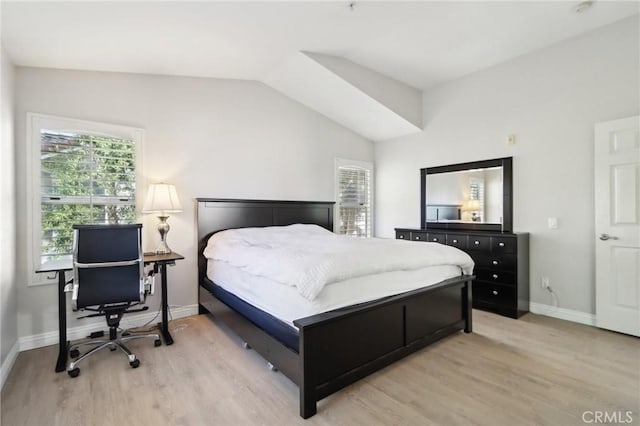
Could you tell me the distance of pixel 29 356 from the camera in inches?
103

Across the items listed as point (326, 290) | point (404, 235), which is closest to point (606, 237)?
point (404, 235)

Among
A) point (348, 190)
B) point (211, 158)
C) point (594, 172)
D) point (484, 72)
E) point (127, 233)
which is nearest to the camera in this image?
point (127, 233)

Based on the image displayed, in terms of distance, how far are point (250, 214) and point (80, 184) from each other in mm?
1765

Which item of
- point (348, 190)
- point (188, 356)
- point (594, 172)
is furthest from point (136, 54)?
point (594, 172)

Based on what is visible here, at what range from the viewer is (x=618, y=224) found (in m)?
3.02

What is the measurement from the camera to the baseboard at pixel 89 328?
2766mm

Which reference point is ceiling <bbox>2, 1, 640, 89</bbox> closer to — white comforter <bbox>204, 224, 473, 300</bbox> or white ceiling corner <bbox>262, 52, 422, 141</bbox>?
white ceiling corner <bbox>262, 52, 422, 141</bbox>

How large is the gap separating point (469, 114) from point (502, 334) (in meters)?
2.85

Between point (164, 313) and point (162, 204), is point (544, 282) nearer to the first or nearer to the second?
point (164, 313)

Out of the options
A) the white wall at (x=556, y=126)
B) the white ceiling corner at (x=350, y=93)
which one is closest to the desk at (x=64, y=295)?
the white ceiling corner at (x=350, y=93)

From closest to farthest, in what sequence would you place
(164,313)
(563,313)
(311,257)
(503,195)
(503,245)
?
(311,257) < (164,313) < (563,313) < (503,245) < (503,195)

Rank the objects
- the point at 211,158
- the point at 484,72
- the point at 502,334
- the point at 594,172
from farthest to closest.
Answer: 1. the point at 484,72
2. the point at 211,158
3. the point at 594,172
4. the point at 502,334

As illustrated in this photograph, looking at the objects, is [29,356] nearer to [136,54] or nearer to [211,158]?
[211,158]

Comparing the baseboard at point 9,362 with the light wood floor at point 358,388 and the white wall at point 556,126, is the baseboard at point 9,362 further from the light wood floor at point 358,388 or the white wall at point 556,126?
the white wall at point 556,126
